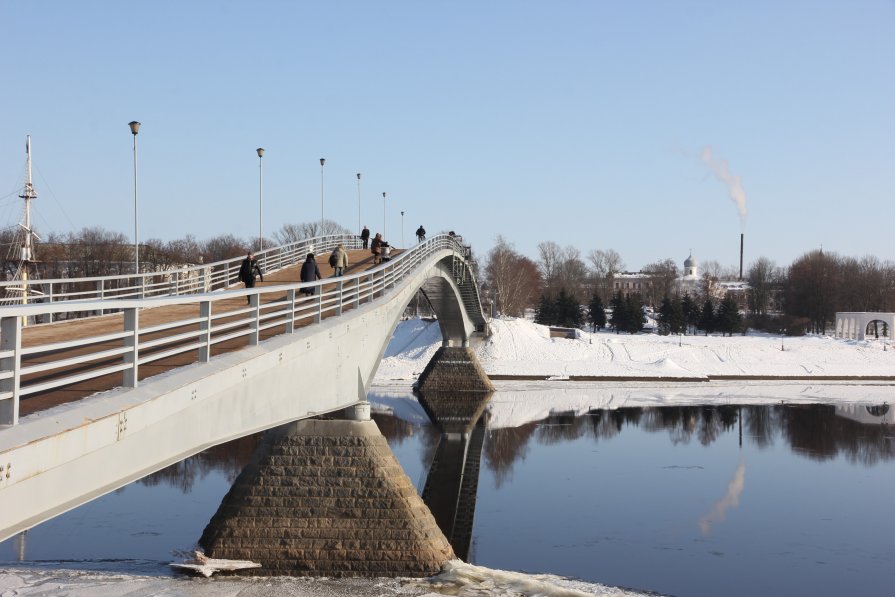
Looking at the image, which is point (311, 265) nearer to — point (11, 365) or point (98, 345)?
point (98, 345)

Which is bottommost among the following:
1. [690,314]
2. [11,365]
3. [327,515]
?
[327,515]

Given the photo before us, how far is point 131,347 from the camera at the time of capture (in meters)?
8.80

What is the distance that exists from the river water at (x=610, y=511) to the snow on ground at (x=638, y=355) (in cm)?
2337

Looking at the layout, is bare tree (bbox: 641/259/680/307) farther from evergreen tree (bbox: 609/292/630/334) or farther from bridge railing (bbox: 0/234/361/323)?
bridge railing (bbox: 0/234/361/323)

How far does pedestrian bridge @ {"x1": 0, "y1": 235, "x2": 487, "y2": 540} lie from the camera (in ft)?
23.2

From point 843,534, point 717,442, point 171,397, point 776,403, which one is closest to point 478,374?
point 776,403

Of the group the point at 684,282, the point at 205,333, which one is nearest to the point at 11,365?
the point at 205,333

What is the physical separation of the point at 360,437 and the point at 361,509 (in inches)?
63.2

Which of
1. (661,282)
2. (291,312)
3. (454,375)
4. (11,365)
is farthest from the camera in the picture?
(661,282)

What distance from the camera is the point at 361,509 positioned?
1845 centimetres

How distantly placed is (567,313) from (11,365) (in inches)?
3800

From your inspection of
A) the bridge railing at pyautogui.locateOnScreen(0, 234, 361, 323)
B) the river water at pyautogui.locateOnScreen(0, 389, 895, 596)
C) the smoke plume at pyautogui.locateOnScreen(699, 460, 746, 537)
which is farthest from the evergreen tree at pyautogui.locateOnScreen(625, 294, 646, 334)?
the smoke plume at pyautogui.locateOnScreen(699, 460, 746, 537)

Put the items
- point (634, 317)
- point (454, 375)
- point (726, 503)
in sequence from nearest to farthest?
point (726, 503), point (454, 375), point (634, 317)

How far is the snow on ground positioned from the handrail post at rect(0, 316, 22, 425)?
55827 millimetres
